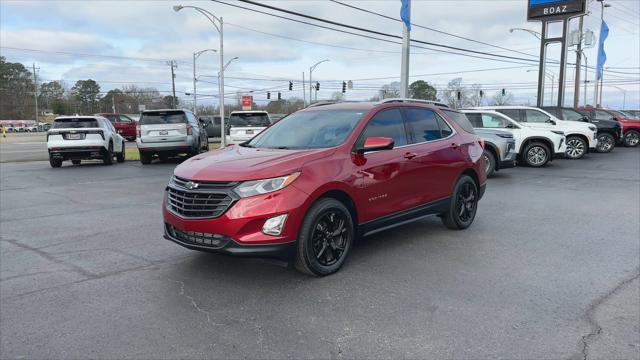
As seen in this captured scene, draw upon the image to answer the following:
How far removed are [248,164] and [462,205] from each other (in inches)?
138

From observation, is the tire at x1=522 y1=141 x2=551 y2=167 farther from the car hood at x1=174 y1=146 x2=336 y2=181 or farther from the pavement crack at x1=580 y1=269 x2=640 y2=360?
the car hood at x1=174 y1=146 x2=336 y2=181

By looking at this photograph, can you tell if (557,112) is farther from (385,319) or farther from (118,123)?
(118,123)

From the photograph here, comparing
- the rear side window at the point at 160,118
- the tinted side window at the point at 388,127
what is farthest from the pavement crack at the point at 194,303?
the rear side window at the point at 160,118

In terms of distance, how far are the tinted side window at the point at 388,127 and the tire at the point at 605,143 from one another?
19045mm

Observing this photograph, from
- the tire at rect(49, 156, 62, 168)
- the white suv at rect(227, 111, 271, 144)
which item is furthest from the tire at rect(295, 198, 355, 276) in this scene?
the tire at rect(49, 156, 62, 168)

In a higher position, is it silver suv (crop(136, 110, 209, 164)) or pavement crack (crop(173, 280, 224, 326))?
silver suv (crop(136, 110, 209, 164))

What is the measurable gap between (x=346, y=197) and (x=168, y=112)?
12.7 meters

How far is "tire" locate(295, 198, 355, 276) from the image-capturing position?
4.52 meters

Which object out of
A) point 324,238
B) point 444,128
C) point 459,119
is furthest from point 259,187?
point 459,119

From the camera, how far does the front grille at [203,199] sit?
4.35m

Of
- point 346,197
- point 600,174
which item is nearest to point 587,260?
point 346,197

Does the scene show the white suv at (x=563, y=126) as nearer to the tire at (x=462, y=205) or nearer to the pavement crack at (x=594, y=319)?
the tire at (x=462, y=205)

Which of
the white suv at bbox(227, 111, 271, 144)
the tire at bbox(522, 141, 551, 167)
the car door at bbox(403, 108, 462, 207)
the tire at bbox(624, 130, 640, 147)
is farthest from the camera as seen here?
the tire at bbox(624, 130, 640, 147)

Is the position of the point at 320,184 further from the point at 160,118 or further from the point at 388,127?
the point at 160,118
